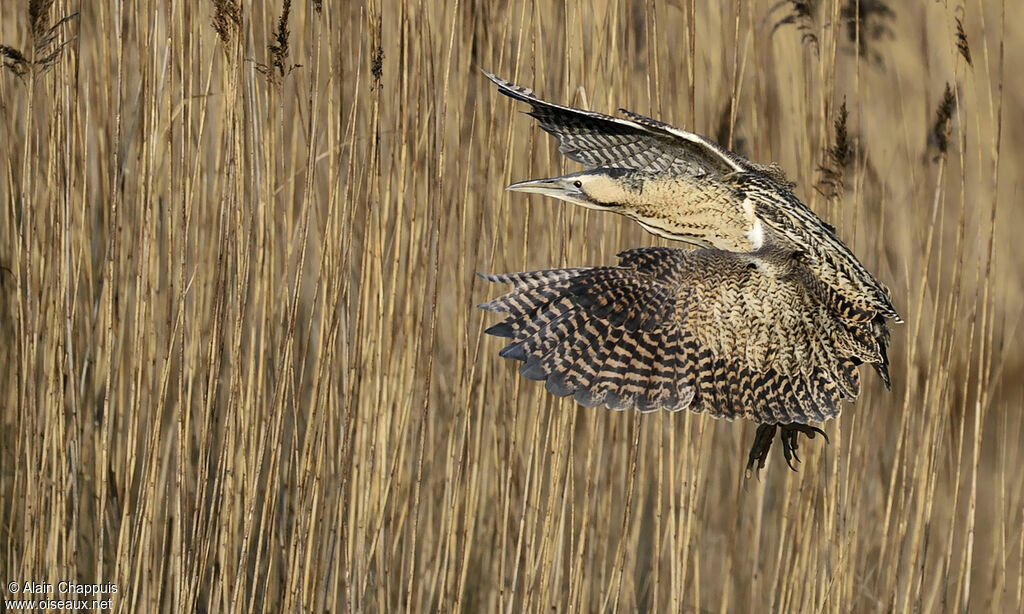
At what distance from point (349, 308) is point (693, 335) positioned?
0.48m

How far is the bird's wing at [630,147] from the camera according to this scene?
1.51 m

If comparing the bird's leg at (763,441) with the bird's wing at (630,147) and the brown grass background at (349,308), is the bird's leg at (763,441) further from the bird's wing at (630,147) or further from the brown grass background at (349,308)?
the bird's wing at (630,147)

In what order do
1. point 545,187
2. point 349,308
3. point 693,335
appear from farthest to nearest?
point 349,308, point 693,335, point 545,187

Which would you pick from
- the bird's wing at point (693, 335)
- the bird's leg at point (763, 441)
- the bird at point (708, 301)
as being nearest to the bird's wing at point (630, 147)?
the bird at point (708, 301)

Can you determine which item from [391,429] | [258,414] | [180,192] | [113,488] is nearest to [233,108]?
[180,192]

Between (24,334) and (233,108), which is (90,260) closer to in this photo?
(24,334)

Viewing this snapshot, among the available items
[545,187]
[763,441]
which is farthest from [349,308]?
[763,441]

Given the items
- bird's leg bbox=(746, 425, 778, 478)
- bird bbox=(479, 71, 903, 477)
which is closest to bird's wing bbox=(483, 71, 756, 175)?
bird bbox=(479, 71, 903, 477)

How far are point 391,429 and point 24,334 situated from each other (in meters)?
0.53

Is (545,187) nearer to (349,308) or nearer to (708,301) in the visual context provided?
(708,301)

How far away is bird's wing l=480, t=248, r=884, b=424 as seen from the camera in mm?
1527

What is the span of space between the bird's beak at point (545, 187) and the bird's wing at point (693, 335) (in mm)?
115

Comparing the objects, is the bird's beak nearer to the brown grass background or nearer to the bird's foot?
the brown grass background

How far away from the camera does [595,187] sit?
4.98ft
